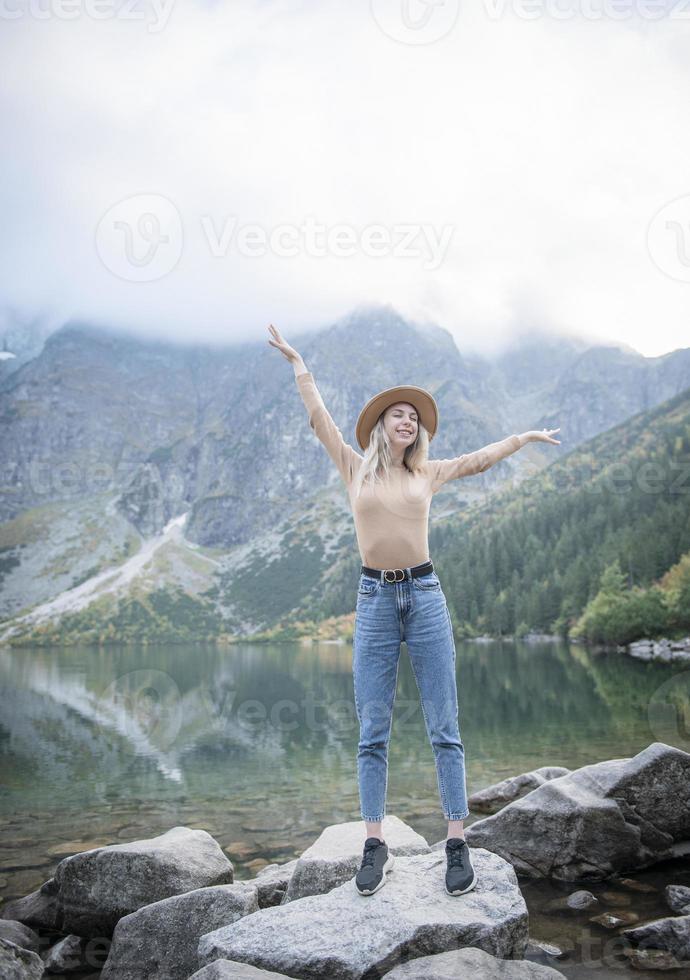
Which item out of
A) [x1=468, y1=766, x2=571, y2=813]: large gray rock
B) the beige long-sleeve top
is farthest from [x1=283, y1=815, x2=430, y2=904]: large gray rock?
[x1=468, y1=766, x2=571, y2=813]: large gray rock

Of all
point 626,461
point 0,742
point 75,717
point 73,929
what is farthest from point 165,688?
point 626,461

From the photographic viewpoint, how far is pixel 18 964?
522 centimetres

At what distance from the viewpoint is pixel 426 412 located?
5.75 meters

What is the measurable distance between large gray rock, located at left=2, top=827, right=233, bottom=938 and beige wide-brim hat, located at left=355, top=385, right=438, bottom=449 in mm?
4704

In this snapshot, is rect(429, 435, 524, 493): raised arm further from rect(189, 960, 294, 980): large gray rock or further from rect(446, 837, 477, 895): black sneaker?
rect(189, 960, 294, 980): large gray rock

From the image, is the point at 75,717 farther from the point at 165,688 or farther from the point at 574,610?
the point at 574,610

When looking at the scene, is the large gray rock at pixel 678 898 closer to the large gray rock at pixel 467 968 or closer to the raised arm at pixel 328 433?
the large gray rock at pixel 467 968

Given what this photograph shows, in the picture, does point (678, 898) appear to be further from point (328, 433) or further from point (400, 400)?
point (328, 433)

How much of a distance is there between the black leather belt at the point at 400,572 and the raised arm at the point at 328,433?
0.86m

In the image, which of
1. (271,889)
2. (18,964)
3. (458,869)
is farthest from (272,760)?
(458,869)

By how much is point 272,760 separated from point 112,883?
438 inches

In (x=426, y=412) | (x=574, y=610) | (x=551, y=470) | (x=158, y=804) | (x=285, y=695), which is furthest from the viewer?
(x=551, y=470)

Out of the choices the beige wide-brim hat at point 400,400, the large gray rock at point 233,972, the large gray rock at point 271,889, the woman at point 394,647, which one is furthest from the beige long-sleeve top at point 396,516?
the large gray rock at point 271,889

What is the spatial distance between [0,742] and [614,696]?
2206 cm
